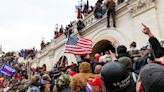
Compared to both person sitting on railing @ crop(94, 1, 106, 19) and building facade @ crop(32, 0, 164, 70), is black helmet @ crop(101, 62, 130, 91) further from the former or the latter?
person sitting on railing @ crop(94, 1, 106, 19)

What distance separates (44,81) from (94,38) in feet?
42.4

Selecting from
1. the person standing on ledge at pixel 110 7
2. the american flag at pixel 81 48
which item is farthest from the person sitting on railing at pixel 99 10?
the american flag at pixel 81 48

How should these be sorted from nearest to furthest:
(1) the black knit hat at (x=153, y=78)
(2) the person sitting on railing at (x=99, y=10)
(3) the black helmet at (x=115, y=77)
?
1. (1) the black knit hat at (x=153, y=78)
2. (3) the black helmet at (x=115, y=77)
3. (2) the person sitting on railing at (x=99, y=10)

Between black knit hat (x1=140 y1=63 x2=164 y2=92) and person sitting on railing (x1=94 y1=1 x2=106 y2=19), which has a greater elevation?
person sitting on railing (x1=94 y1=1 x2=106 y2=19)

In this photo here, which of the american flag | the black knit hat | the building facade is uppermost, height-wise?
the building facade

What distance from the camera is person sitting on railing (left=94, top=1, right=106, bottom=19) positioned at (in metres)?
21.0

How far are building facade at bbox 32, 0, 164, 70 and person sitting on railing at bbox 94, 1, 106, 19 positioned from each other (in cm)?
31

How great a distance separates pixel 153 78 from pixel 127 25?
16.1 metres

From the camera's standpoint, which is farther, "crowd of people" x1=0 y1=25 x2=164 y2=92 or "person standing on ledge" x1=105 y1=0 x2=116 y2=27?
"person standing on ledge" x1=105 y1=0 x2=116 y2=27

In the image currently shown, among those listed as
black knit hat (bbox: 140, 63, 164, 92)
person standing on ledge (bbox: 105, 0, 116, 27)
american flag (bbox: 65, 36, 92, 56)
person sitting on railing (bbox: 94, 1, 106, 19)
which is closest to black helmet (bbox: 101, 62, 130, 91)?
black knit hat (bbox: 140, 63, 164, 92)

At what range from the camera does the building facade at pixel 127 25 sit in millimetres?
16547

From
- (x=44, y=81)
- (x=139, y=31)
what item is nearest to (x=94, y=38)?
(x=139, y=31)

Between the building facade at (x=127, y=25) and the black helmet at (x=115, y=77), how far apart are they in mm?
11991

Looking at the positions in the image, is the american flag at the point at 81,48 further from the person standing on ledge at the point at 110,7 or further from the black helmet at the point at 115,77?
the black helmet at the point at 115,77
